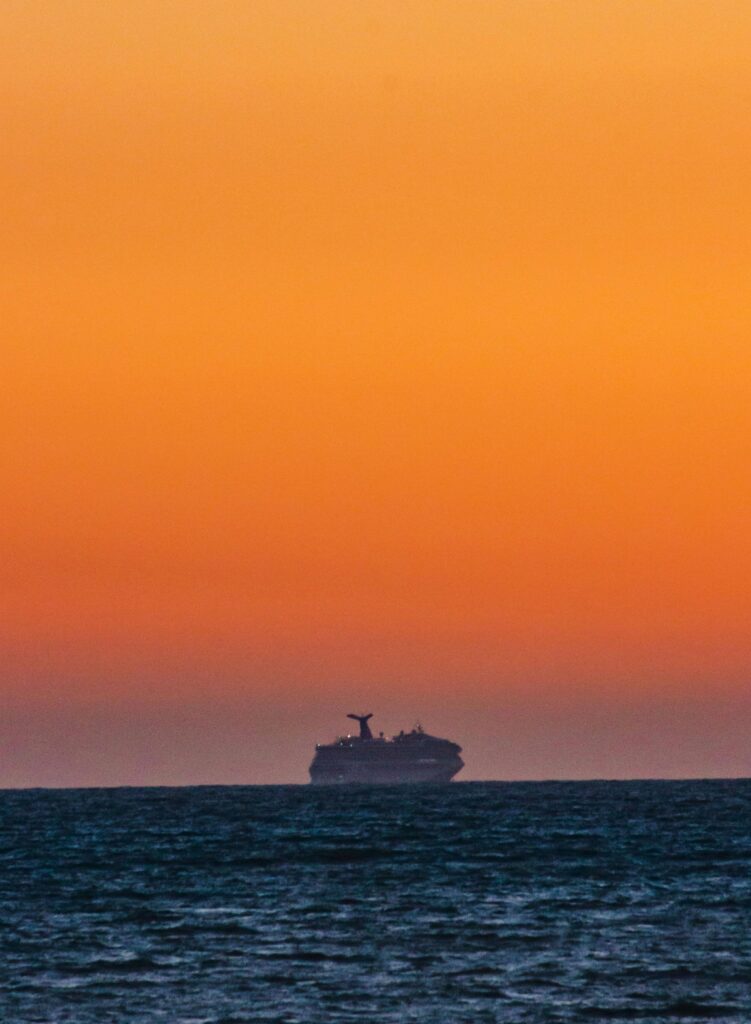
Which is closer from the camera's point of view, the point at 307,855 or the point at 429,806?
the point at 307,855

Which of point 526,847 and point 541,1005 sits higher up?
point 526,847

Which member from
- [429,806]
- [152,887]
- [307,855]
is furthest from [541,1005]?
[429,806]

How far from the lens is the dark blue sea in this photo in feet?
168

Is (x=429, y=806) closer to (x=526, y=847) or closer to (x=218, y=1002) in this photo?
(x=526, y=847)

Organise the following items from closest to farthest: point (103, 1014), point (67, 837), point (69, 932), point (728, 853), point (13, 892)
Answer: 1. point (103, 1014)
2. point (69, 932)
3. point (13, 892)
4. point (728, 853)
5. point (67, 837)

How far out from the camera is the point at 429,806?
191 meters

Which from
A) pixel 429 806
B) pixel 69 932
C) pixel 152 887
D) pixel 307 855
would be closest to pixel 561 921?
pixel 69 932

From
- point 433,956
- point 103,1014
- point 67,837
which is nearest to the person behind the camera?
point 103,1014

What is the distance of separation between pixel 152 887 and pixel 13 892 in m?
5.47

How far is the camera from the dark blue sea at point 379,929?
51062 mm

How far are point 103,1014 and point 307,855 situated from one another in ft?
186

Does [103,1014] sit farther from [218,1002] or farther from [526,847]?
[526,847]

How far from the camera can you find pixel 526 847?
109562 mm

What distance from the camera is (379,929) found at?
218 ft
